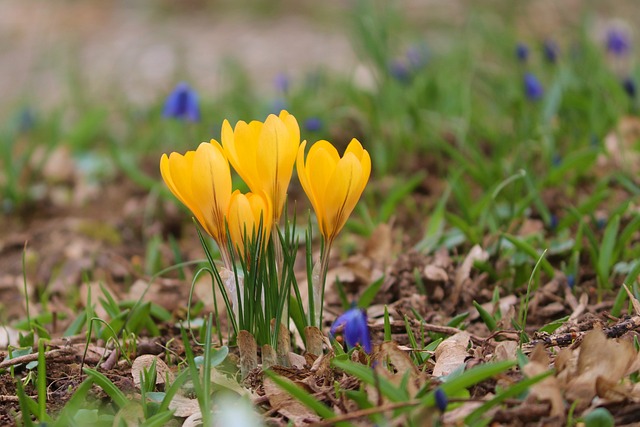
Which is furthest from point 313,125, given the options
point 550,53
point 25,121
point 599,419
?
point 599,419

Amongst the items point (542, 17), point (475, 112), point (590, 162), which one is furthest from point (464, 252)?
point (542, 17)

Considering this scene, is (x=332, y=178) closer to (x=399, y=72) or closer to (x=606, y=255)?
(x=606, y=255)

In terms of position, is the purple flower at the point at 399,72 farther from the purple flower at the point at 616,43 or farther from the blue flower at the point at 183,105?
the purple flower at the point at 616,43

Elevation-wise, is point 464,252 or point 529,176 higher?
point 529,176

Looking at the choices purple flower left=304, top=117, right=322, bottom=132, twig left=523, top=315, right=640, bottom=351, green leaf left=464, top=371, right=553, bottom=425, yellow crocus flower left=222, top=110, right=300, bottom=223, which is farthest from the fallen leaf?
purple flower left=304, top=117, right=322, bottom=132

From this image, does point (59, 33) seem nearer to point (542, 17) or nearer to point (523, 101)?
point (542, 17)

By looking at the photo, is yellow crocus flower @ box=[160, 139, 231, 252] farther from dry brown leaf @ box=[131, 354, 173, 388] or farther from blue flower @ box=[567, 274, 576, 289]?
blue flower @ box=[567, 274, 576, 289]
